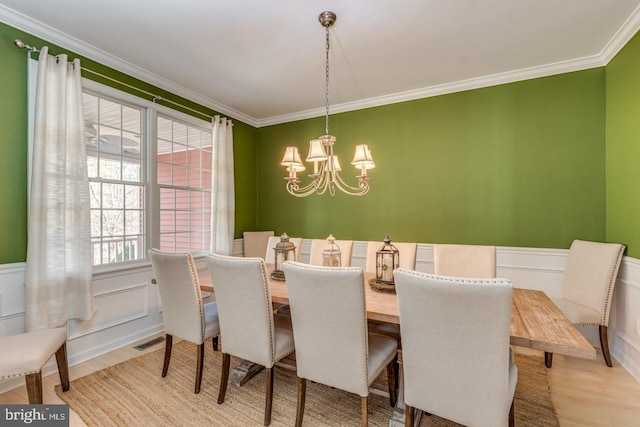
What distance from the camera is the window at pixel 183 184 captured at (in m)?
3.34

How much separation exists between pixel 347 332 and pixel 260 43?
230 centimetres

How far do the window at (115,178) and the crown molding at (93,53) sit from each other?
1.03 ft

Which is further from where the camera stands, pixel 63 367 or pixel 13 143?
pixel 13 143

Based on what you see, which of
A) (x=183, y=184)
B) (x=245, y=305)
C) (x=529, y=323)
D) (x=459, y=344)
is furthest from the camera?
(x=183, y=184)

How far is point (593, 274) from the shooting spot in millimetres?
2525

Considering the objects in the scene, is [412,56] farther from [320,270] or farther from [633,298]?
[633,298]

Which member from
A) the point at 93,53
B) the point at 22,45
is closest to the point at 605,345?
the point at 93,53

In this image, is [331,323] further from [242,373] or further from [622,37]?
[622,37]

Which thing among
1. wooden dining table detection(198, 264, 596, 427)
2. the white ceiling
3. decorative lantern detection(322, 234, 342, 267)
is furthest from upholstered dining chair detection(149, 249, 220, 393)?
the white ceiling

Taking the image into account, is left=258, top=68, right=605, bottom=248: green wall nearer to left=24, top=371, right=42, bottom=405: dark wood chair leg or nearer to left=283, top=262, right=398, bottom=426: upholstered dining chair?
left=283, top=262, right=398, bottom=426: upholstered dining chair

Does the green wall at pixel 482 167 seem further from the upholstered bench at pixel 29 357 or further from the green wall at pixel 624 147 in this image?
the upholstered bench at pixel 29 357

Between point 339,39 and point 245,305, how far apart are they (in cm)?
212

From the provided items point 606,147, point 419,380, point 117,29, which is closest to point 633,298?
point 606,147

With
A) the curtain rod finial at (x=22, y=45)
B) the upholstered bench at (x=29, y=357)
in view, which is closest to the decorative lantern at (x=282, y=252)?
Answer: the upholstered bench at (x=29, y=357)
